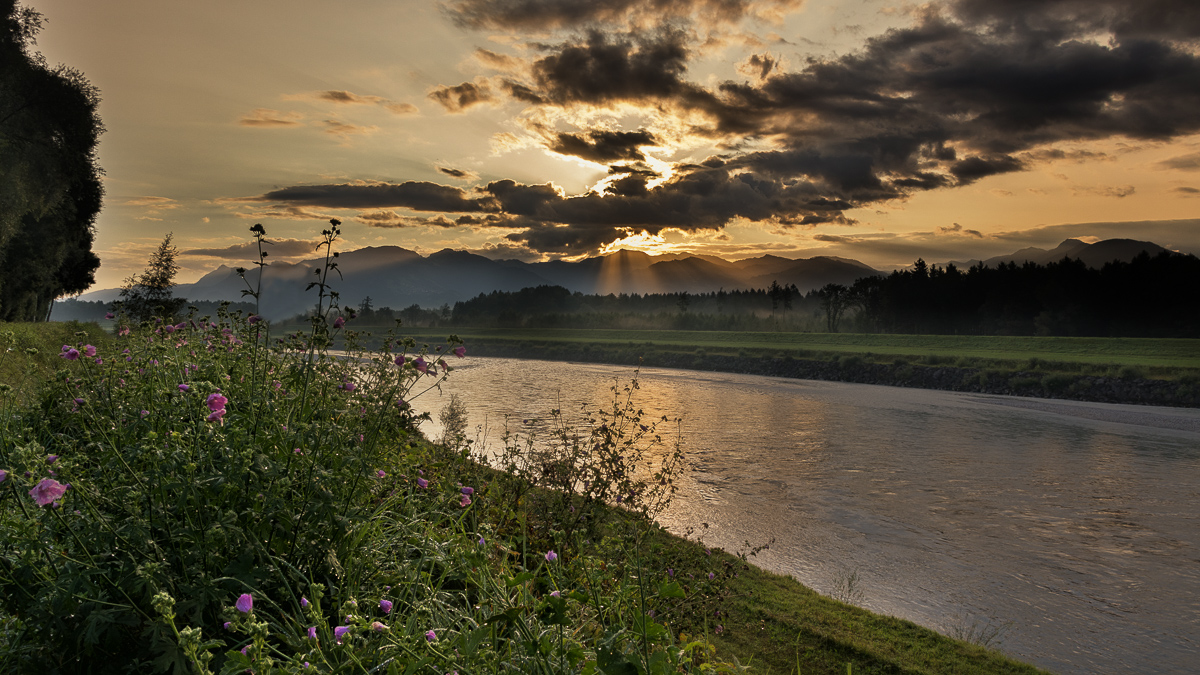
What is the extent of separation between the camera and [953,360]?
145ft

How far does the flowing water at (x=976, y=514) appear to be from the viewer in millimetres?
8164

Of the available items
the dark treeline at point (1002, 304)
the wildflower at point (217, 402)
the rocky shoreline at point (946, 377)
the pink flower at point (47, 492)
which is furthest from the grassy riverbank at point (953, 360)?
the pink flower at point (47, 492)

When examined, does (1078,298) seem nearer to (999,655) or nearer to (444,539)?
(999,655)

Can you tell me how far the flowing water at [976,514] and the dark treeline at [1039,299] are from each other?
5213cm

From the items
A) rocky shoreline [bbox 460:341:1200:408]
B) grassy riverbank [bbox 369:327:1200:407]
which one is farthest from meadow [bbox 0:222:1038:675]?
grassy riverbank [bbox 369:327:1200:407]

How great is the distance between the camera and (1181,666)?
23.2 feet

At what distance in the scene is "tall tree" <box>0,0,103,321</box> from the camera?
24.7 meters

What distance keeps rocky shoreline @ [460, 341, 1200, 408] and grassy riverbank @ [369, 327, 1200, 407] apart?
0.19 ft

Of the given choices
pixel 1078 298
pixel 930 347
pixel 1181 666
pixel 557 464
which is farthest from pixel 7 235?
pixel 1078 298

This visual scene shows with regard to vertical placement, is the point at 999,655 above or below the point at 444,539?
below

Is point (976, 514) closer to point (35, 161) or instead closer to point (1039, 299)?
point (35, 161)

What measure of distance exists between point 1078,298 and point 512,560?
86.7 m

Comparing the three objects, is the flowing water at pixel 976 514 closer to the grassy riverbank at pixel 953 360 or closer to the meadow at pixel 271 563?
the meadow at pixel 271 563

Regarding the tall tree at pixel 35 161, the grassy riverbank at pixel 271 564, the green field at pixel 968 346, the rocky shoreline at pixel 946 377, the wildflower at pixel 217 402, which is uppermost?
the tall tree at pixel 35 161
